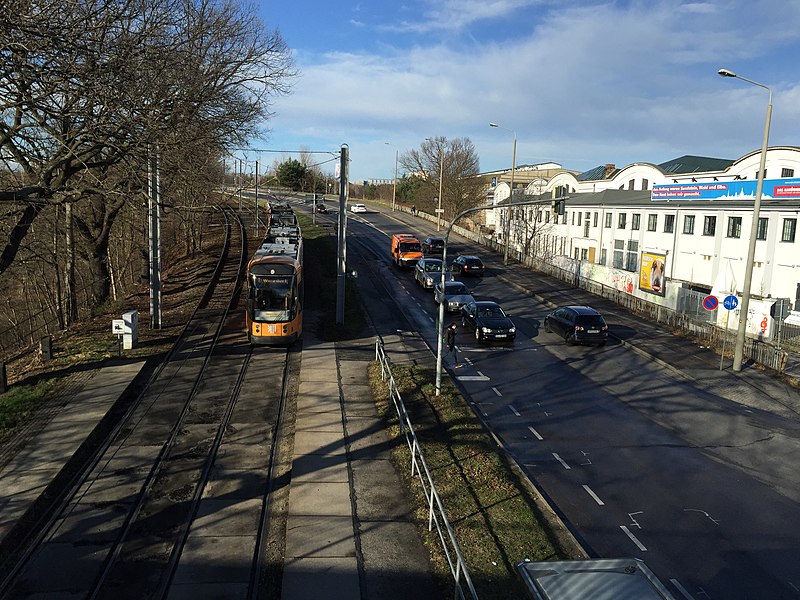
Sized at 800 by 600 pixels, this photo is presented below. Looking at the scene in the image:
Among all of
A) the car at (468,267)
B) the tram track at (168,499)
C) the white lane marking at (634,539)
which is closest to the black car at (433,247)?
the car at (468,267)

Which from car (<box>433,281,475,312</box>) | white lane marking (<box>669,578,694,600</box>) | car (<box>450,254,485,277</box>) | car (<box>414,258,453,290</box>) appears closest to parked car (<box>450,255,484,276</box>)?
car (<box>450,254,485,277</box>)

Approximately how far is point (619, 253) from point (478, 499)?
129 feet

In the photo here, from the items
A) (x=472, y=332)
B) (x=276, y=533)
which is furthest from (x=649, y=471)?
(x=472, y=332)

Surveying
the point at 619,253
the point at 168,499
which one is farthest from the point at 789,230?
the point at 168,499

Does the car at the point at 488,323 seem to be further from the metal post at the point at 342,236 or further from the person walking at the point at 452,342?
the metal post at the point at 342,236

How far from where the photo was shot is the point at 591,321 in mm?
26297

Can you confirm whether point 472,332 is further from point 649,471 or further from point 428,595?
point 428,595

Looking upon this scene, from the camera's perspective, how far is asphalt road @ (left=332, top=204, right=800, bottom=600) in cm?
1054

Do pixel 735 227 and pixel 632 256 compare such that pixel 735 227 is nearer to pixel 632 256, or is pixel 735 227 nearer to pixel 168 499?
pixel 632 256

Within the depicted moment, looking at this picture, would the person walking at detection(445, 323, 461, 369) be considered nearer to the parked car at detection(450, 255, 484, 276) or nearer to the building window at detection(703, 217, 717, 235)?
the parked car at detection(450, 255, 484, 276)

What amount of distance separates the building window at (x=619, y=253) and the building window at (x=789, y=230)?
15.6m

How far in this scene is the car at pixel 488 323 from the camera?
85.2 ft

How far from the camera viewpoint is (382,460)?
45.8ft

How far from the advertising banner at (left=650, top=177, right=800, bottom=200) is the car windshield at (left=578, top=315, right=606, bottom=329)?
374 inches
